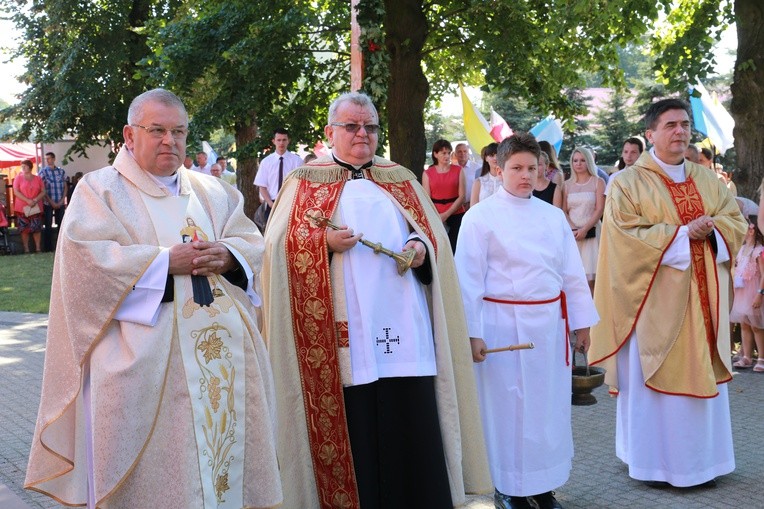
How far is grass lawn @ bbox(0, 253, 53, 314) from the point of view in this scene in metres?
15.4

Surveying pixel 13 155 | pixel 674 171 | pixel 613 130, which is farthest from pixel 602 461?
pixel 13 155

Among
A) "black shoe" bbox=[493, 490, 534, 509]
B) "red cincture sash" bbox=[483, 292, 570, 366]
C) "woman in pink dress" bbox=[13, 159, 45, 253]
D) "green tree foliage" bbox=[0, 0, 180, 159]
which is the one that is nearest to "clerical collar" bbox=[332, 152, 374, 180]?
"red cincture sash" bbox=[483, 292, 570, 366]

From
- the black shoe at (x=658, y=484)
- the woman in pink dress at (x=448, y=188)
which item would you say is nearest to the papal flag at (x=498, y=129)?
the woman in pink dress at (x=448, y=188)

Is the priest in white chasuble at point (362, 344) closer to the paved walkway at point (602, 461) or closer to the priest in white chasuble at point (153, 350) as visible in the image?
the priest in white chasuble at point (153, 350)

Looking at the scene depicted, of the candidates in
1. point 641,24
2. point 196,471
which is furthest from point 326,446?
point 641,24

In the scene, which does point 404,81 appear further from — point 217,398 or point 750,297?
point 217,398

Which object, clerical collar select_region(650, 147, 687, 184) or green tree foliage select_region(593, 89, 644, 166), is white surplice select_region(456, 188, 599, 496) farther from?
green tree foliage select_region(593, 89, 644, 166)

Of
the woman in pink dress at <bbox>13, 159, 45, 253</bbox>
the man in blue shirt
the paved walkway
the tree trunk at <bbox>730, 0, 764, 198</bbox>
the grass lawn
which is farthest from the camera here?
the man in blue shirt

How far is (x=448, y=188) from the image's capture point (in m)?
13.7

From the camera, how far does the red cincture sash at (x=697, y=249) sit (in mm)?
6496

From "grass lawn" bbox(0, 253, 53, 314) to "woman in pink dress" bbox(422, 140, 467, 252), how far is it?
5.87 metres

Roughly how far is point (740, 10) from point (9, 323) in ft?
33.0

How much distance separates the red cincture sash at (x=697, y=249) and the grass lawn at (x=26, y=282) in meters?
10.6

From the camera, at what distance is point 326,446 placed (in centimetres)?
526
